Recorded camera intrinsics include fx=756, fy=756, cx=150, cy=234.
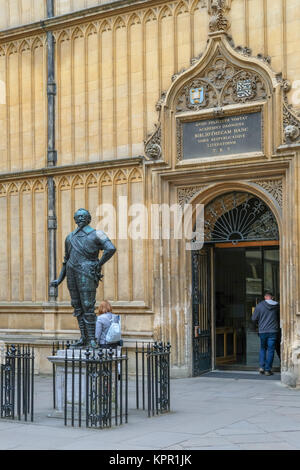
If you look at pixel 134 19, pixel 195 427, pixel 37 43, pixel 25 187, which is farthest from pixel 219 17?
pixel 195 427

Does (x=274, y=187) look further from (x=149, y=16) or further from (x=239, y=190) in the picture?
(x=149, y=16)

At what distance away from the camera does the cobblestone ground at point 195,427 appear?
880 cm

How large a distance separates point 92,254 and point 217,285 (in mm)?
6844

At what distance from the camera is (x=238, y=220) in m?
15.6

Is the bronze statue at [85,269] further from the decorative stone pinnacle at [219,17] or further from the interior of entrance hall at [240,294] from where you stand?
the interior of entrance hall at [240,294]

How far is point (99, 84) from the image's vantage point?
16.8 meters

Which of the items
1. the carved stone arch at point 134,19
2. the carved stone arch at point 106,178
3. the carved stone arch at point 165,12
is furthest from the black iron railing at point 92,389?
the carved stone arch at point 134,19

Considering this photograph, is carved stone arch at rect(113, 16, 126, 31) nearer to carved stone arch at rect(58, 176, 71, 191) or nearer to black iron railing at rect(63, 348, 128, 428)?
carved stone arch at rect(58, 176, 71, 191)

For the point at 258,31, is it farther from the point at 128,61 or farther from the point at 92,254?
the point at 92,254

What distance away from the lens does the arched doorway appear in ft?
50.6

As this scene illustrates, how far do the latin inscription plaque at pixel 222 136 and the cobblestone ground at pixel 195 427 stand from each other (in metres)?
4.72

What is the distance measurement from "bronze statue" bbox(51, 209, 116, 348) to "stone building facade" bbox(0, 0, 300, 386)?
4.35 metres

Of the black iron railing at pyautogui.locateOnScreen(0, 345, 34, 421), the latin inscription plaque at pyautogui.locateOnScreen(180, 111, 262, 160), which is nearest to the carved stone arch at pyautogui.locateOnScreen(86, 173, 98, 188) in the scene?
the latin inscription plaque at pyautogui.locateOnScreen(180, 111, 262, 160)

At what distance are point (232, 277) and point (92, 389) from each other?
8369mm
